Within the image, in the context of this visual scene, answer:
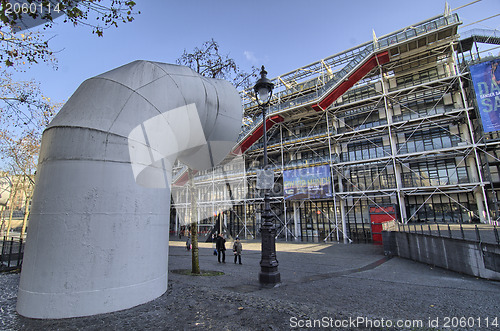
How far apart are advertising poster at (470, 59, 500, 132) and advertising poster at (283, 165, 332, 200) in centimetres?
1049

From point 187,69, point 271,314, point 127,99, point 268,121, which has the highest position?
point 268,121

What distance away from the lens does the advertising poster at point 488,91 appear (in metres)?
16.0

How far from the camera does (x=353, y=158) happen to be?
22.5 m

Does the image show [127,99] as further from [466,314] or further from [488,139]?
[488,139]

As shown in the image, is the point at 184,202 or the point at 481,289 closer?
the point at 481,289

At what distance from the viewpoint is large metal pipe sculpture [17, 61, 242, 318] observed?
3643 mm

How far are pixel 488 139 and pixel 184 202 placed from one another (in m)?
30.2

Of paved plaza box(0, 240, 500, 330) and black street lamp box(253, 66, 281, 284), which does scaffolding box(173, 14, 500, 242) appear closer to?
paved plaza box(0, 240, 500, 330)

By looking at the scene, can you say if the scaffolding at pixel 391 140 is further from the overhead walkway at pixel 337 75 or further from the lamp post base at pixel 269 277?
the lamp post base at pixel 269 277

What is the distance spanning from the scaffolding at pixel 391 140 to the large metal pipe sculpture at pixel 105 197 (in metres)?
17.6

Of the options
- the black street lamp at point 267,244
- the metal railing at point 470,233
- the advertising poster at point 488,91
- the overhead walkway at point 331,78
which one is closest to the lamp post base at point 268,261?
the black street lamp at point 267,244

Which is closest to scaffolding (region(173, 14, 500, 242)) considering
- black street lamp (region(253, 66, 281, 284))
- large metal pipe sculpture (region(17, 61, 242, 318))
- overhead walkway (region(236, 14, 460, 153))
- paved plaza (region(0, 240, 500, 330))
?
overhead walkway (region(236, 14, 460, 153))

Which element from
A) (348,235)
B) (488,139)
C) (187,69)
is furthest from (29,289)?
(488,139)

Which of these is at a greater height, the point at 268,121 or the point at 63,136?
the point at 268,121
